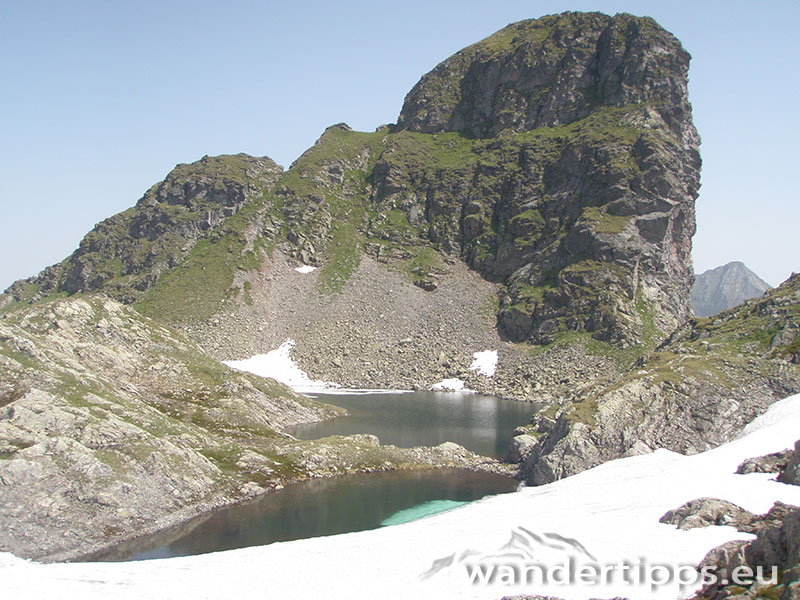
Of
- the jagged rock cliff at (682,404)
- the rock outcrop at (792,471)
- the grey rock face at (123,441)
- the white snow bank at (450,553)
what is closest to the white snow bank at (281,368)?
the grey rock face at (123,441)

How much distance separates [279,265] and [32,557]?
14907 cm

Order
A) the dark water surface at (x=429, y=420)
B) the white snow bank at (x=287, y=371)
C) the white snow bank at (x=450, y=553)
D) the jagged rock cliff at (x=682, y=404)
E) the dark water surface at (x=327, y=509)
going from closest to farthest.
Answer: the white snow bank at (x=450, y=553) < the dark water surface at (x=327, y=509) < the jagged rock cliff at (x=682, y=404) < the dark water surface at (x=429, y=420) < the white snow bank at (x=287, y=371)

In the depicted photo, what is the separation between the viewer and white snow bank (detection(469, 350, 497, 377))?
139 metres

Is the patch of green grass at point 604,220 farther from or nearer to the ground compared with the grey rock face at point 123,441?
farther from the ground

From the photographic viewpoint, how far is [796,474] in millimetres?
28188

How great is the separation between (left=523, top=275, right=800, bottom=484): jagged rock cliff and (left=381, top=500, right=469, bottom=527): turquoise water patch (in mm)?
9801

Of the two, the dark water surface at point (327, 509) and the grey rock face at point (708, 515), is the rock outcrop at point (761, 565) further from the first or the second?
the dark water surface at point (327, 509)

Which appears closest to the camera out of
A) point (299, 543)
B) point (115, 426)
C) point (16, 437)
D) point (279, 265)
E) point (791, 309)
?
point (299, 543)

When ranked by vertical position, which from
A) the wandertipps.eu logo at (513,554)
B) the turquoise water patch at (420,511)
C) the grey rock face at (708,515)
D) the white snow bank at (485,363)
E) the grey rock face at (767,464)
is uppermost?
the white snow bank at (485,363)

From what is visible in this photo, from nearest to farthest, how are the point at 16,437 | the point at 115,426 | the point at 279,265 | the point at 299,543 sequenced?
1. the point at 299,543
2. the point at 16,437
3. the point at 115,426
4. the point at 279,265

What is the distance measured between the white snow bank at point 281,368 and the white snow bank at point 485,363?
3695 centimetres

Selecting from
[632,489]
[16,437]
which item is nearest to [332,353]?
[16,437]

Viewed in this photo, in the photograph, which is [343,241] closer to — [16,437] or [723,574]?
[16,437]

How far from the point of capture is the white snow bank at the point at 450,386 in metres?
130
